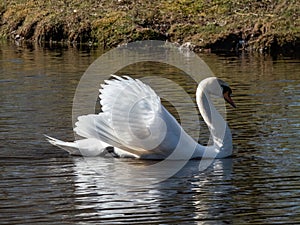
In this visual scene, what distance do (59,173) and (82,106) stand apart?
5.41 meters

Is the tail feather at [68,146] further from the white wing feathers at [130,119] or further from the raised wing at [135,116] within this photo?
the raised wing at [135,116]

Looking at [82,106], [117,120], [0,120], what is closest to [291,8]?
[82,106]

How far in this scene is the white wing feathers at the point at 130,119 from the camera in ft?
39.2

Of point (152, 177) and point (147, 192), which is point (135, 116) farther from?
point (147, 192)

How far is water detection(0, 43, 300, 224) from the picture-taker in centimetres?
930

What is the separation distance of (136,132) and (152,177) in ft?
3.00

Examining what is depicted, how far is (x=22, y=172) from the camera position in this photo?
37.5ft

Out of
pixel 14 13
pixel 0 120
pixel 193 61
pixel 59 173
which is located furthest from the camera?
pixel 14 13

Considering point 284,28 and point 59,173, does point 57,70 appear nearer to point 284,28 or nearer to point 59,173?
point 284,28

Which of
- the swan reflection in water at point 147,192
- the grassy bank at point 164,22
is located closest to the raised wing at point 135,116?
the swan reflection in water at point 147,192

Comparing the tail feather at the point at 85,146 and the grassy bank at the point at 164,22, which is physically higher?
the grassy bank at the point at 164,22

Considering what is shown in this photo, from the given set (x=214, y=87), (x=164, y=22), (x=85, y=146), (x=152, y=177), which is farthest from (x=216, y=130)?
(x=164, y=22)

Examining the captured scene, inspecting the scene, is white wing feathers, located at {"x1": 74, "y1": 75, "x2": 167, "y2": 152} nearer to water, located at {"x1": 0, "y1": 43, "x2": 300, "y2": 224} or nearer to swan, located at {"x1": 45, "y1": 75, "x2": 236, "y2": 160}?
swan, located at {"x1": 45, "y1": 75, "x2": 236, "y2": 160}

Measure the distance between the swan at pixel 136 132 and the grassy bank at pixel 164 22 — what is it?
50.3 feet
